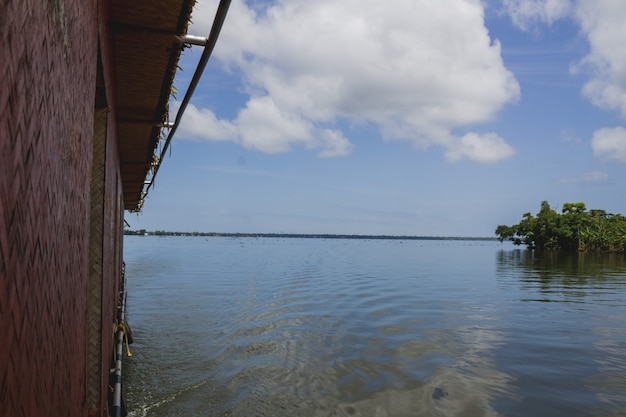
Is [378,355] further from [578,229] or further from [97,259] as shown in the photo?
[578,229]

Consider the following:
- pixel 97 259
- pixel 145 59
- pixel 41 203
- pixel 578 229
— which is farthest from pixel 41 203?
pixel 578 229

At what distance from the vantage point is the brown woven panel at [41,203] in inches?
42.7

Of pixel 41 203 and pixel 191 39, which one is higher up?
pixel 191 39

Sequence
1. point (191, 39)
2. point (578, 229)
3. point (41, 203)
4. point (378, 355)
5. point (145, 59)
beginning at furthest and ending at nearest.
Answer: point (578, 229)
point (378, 355)
point (145, 59)
point (191, 39)
point (41, 203)

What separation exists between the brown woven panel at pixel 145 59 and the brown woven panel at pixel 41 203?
69.4 inches

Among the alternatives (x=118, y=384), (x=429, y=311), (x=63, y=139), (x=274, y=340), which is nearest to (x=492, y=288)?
(x=429, y=311)

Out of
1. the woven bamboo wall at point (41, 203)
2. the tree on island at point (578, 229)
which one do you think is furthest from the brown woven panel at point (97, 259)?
the tree on island at point (578, 229)

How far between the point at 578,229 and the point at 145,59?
276 ft

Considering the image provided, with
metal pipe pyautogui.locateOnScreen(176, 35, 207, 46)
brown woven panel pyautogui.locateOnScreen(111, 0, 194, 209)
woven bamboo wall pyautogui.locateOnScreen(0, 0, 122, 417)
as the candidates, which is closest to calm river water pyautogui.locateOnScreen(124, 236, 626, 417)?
brown woven panel pyautogui.locateOnScreen(111, 0, 194, 209)

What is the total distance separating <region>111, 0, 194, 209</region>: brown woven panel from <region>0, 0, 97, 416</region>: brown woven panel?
69.4 inches

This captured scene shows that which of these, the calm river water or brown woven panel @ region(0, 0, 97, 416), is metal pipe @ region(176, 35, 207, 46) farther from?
the calm river water

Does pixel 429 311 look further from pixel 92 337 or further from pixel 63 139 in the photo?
pixel 63 139

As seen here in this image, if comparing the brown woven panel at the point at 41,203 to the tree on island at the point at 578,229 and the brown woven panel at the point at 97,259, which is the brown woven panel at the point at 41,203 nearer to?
the brown woven panel at the point at 97,259

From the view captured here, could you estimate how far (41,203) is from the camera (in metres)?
1.46
